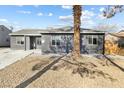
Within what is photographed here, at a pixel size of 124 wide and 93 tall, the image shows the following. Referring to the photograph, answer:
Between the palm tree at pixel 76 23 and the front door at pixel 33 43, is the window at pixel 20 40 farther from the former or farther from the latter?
the palm tree at pixel 76 23

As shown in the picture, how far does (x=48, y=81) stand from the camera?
10.2m

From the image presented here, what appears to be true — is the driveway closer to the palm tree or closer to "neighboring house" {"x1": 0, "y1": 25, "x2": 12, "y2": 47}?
the palm tree

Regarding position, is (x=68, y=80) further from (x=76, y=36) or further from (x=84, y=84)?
(x=76, y=36)

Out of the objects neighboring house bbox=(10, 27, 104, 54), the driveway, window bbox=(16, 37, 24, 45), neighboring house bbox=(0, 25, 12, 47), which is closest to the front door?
window bbox=(16, 37, 24, 45)

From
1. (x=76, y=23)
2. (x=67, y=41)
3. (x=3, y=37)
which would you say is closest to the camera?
(x=76, y=23)

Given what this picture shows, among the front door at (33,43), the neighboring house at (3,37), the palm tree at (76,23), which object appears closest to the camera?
the palm tree at (76,23)

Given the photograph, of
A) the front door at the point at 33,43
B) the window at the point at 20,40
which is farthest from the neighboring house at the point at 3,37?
the front door at the point at 33,43

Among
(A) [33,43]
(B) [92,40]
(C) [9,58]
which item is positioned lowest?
(C) [9,58]

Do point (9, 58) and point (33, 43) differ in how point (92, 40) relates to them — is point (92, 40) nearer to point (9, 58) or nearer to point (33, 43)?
point (33, 43)

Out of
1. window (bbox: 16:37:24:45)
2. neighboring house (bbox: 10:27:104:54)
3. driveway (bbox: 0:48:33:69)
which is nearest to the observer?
driveway (bbox: 0:48:33:69)

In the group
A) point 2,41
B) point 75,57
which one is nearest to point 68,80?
point 75,57

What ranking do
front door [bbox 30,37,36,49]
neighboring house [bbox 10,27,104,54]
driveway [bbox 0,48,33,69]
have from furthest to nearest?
front door [bbox 30,37,36,49] < neighboring house [bbox 10,27,104,54] < driveway [bbox 0,48,33,69]

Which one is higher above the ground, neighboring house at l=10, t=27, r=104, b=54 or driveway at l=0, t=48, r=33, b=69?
neighboring house at l=10, t=27, r=104, b=54

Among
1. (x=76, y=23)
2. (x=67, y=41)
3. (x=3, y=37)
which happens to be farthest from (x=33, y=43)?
(x=76, y=23)
